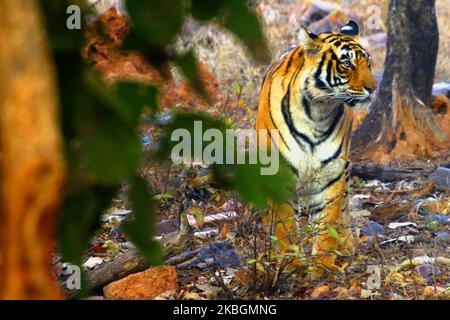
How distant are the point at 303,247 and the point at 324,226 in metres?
0.21

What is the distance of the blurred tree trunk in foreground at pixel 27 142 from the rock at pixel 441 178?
21.2 ft

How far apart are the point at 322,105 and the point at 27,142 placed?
16.6 feet

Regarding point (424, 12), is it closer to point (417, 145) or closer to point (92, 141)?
point (417, 145)

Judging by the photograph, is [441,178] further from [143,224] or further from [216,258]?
[143,224]

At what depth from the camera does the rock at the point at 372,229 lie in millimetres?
6641

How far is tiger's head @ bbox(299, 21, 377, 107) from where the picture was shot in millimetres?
6246

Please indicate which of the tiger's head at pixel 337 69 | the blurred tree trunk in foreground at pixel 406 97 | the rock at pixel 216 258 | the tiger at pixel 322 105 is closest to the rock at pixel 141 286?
the rock at pixel 216 258

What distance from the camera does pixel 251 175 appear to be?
6.61ft

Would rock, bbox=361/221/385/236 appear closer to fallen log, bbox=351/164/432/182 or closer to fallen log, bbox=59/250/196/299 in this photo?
fallen log, bbox=351/164/432/182

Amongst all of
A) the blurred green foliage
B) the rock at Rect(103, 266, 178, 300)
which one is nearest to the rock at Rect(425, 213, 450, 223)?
the rock at Rect(103, 266, 178, 300)

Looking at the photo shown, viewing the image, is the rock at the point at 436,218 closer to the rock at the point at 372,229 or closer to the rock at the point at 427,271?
the rock at the point at 372,229

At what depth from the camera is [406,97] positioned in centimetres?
944

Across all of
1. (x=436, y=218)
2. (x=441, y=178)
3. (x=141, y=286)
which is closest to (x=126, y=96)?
(x=141, y=286)

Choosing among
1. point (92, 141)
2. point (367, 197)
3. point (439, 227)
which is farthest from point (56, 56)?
point (367, 197)
